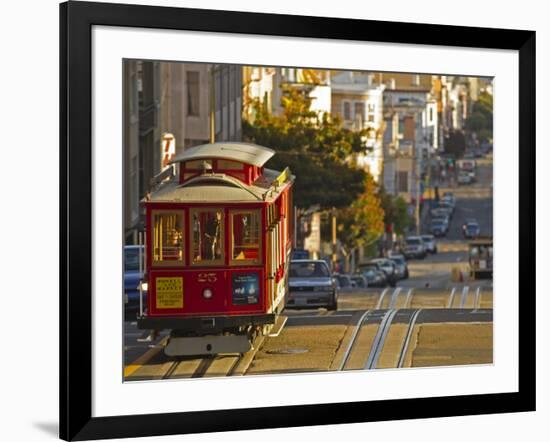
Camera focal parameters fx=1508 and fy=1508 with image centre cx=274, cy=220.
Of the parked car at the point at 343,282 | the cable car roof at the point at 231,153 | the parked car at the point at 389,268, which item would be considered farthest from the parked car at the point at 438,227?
the cable car roof at the point at 231,153

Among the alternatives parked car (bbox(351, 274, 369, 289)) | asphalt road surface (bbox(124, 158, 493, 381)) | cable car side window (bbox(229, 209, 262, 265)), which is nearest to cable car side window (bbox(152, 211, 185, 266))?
cable car side window (bbox(229, 209, 262, 265))

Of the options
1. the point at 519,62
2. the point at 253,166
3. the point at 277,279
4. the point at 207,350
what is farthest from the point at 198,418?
the point at 519,62

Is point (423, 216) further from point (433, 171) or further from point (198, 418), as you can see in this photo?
point (198, 418)

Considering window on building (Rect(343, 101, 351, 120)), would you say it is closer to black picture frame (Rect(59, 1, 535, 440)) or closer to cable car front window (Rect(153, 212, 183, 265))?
black picture frame (Rect(59, 1, 535, 440))

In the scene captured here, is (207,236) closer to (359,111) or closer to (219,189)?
(219,189)

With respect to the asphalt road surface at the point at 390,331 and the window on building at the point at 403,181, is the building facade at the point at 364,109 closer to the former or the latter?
the window on building at the point at 403,181

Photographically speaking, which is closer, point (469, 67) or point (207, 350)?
point (207, 350)
